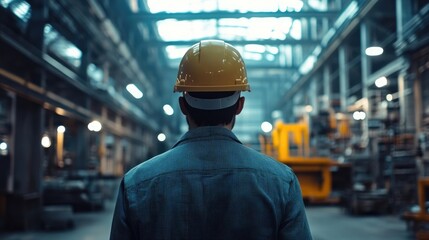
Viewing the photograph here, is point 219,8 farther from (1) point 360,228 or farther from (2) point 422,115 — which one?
(1) point 360,228

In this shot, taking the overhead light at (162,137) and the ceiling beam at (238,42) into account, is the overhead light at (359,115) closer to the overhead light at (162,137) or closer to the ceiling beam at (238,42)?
the ceiling beam at (238,42)

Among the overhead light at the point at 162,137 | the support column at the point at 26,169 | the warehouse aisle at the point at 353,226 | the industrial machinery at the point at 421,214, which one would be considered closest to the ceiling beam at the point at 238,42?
the overhead light at the point at 162,137

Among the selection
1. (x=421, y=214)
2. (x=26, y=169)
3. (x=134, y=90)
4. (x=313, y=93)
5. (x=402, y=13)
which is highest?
(x=402, y=13)

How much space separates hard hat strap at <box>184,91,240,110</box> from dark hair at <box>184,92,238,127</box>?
11 millimetres

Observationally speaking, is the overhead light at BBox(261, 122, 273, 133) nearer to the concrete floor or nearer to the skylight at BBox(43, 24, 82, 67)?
the concrete floor

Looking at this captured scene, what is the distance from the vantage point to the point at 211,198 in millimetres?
1778

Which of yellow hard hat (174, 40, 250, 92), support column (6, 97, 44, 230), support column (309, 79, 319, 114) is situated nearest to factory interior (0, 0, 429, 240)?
support column (6, 97, 44, 230)

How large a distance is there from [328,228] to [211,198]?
10.2 m

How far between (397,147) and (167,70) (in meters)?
17.7

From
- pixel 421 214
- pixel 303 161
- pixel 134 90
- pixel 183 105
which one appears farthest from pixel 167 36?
pixel 183 105

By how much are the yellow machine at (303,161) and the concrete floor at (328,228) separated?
109 cm

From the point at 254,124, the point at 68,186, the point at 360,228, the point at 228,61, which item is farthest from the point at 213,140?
the point at 254,124

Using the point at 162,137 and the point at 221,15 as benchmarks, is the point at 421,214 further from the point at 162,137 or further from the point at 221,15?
the point at 162,137

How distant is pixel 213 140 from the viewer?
188 centimetres
